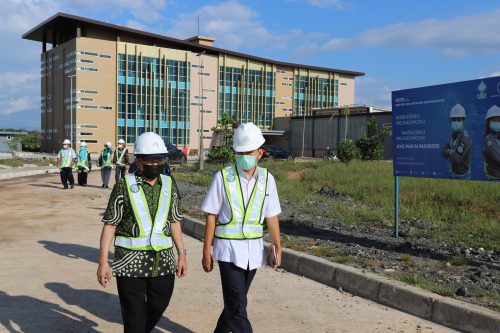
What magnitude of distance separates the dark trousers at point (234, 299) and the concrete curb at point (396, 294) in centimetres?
219

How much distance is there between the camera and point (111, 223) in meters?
3.54

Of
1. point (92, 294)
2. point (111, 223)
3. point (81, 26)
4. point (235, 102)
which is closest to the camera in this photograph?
point (111, 223)

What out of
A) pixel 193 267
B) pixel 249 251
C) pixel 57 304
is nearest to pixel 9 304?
pixel 57 304

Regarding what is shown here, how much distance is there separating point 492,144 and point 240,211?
14.5 ft

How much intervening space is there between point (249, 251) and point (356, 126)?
2467 inches

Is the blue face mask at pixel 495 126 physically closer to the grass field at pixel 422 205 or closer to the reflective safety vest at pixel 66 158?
the grass field at pixel 422 205

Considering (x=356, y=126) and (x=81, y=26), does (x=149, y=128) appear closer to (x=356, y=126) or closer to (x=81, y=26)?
(x=81, y=26)

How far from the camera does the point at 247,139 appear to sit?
12.7 feet

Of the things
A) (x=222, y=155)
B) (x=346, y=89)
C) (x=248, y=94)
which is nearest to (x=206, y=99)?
(x=248, y=94)

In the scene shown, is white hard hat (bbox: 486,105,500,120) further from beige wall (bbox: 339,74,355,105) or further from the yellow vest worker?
beige wall (bbox: 339,74,355,105)

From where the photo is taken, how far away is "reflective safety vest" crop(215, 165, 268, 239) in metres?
3.80

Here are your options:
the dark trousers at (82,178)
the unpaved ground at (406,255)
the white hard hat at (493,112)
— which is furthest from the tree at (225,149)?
the white hard hat at (493,112)

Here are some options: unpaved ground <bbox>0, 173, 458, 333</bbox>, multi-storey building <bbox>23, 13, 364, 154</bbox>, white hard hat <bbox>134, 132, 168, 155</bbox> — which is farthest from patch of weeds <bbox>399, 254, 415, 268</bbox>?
multi-storey building <bbox>23, 13, 364, 154</bbox>

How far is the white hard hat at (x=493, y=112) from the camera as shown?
6543 mm
